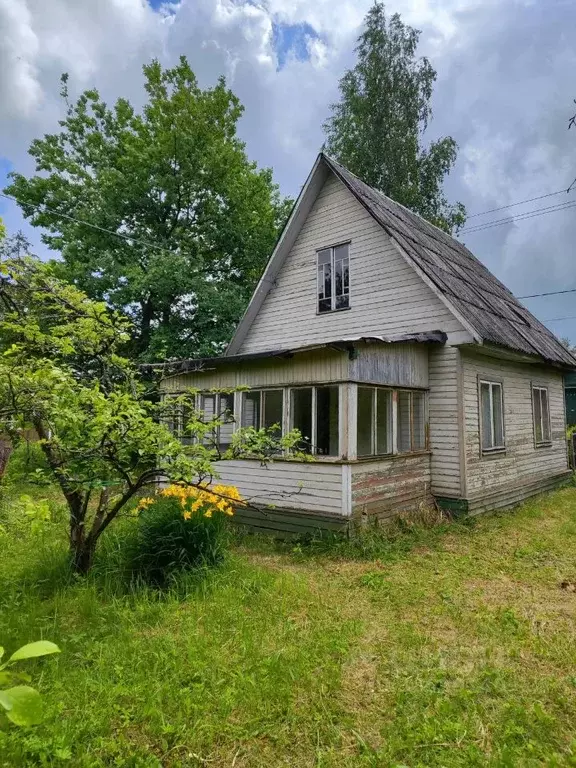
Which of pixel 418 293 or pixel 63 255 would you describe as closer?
pixel 418 293

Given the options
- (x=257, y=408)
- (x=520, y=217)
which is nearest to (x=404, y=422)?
(x=257, y=408)

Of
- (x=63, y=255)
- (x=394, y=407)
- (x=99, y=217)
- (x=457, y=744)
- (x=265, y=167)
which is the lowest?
(x=457, y=744)

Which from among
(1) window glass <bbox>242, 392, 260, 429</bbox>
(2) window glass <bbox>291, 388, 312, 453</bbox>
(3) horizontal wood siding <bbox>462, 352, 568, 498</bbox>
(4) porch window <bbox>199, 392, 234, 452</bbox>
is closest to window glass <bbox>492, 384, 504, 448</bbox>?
(3) horizontal wood siding <bbox>462, 352, 568, 498</bbox>

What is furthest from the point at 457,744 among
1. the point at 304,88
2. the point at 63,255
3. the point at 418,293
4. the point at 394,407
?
the point at 304,88

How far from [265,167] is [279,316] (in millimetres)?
10727

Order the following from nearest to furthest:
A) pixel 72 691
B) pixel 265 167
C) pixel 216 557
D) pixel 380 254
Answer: pixel 72 691 < pixel 216 557 < pixel 380 254 < pixel 265 167

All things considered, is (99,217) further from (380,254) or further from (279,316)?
(380,254)

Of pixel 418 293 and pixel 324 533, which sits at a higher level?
pixel 418 293

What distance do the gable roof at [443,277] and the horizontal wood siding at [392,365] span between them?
43.5 inches

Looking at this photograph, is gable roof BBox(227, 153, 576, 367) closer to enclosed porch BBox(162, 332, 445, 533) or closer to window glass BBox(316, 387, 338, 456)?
enclosed porch BBox(162, 332, 445, 533)

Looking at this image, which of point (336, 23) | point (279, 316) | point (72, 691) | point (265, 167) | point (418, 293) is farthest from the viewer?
point (336, 23)

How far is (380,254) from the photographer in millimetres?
9969

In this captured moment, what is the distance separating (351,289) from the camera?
10461mm

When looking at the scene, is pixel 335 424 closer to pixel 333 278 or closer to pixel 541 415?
pixel 333 278
